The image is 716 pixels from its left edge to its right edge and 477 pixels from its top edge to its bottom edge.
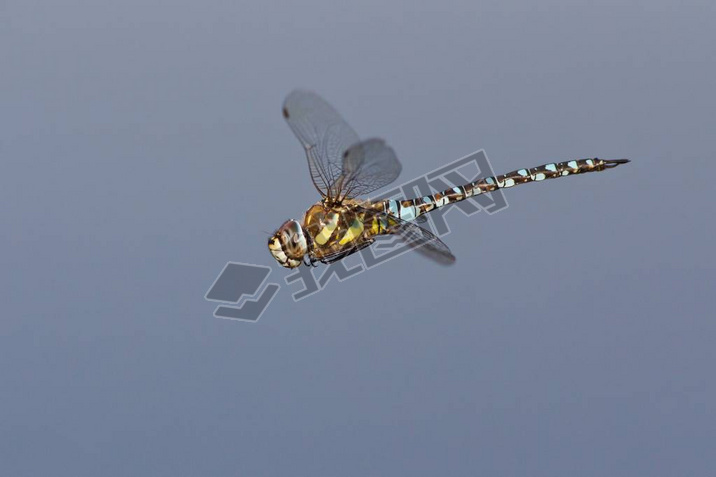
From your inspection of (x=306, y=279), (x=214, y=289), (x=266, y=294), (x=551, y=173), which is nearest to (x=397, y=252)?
(x=306, y=279)

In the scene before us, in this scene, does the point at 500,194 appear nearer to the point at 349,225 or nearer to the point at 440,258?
the point at 440,258

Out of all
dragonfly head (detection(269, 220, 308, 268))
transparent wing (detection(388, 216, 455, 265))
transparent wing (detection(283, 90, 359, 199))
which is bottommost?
transparent wing (detection(388, 216, 455, 265))

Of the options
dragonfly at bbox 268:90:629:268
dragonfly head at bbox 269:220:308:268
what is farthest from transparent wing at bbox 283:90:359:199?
dragonfly head at bbox 269:220:308:268

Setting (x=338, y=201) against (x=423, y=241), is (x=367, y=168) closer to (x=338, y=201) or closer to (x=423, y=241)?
(x=338, y=201)

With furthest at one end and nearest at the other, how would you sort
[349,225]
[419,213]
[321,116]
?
1. [419,213]
2. [349,225]
3. [321,116]

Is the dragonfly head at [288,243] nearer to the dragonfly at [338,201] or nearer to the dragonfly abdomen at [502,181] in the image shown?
the dragonfly at [338,201]

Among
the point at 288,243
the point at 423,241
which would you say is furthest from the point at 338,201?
the point at 423,241

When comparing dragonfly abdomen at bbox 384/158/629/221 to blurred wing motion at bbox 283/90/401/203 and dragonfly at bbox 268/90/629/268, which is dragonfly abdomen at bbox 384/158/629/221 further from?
blurred wing motion at bbox 283/90/401/203

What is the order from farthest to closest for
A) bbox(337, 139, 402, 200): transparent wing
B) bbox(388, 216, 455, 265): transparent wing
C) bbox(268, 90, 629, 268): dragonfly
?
bbox(388, 216, 455, 265): transparent wing
bbox(268, 90, 629, 268): dragonfly
bbox(337, 139, 402, 200): transparent wing
